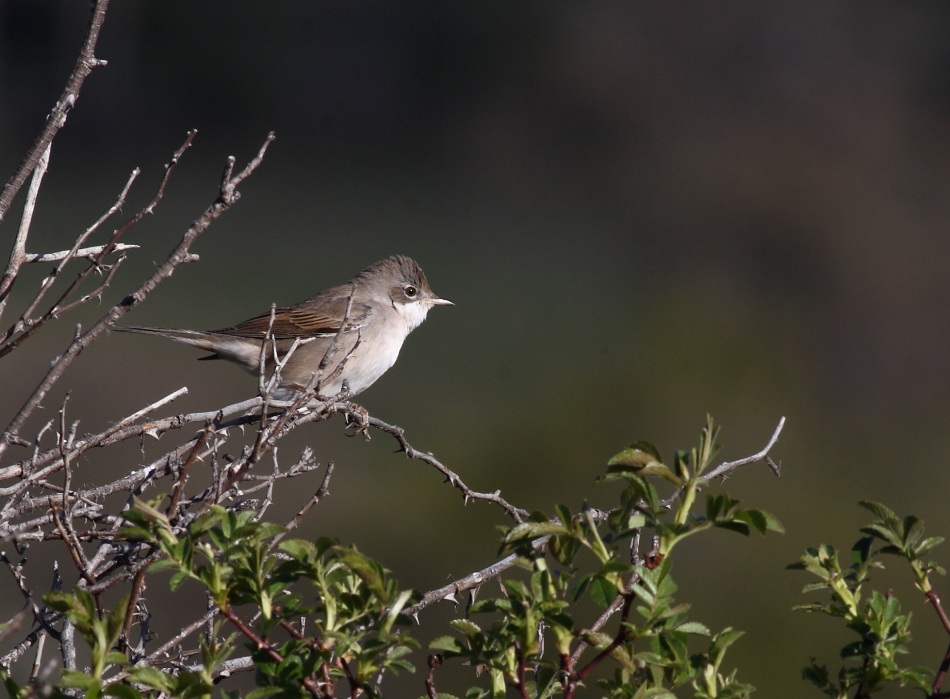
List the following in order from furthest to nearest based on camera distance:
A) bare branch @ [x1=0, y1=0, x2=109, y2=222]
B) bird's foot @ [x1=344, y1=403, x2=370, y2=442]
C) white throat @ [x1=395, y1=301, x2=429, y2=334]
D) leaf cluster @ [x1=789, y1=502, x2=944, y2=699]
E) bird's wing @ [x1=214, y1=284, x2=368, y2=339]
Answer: white throat @ [x1=395, y1=301, x2=429, y2=334], bird's wing @ [x1=214, y1=284, x2=368, y2=339], bird's foot @ [x1=344, y1=403, x2=370, y2=442], bare branch @ [x1=0, y1=0, x2=109, y2=222], leaf cluster @ [x1=789, y1=502, x2=944, y2=699]

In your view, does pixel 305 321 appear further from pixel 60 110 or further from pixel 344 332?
pixel 60 110

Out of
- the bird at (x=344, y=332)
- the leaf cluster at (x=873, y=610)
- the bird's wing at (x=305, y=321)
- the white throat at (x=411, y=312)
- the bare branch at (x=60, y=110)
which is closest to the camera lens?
the leaf cluster at (x=873, y=610)

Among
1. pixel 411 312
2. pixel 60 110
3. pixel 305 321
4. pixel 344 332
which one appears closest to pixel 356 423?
pixel 344 332

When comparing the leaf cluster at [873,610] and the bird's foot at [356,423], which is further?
the bird's foot at [356,423]

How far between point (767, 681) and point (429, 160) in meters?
12.9

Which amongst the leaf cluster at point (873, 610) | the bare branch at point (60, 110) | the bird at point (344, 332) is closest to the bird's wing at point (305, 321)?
the bird at point (344, 332)

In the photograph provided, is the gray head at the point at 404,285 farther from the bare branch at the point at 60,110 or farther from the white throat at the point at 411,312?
the bare branch at the point at 60,110

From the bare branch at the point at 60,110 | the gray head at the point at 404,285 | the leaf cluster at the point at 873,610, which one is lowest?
the gray head at the point at 404,285

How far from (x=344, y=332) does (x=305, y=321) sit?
0.80 meters

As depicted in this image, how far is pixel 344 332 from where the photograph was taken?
4.93 metres

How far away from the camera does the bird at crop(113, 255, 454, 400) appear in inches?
207

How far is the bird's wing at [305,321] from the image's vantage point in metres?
5.57

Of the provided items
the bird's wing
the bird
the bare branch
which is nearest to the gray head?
the bird

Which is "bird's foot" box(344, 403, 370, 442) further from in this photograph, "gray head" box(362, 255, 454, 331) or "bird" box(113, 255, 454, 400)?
"gray head" box(362, 255, 454, 331)
